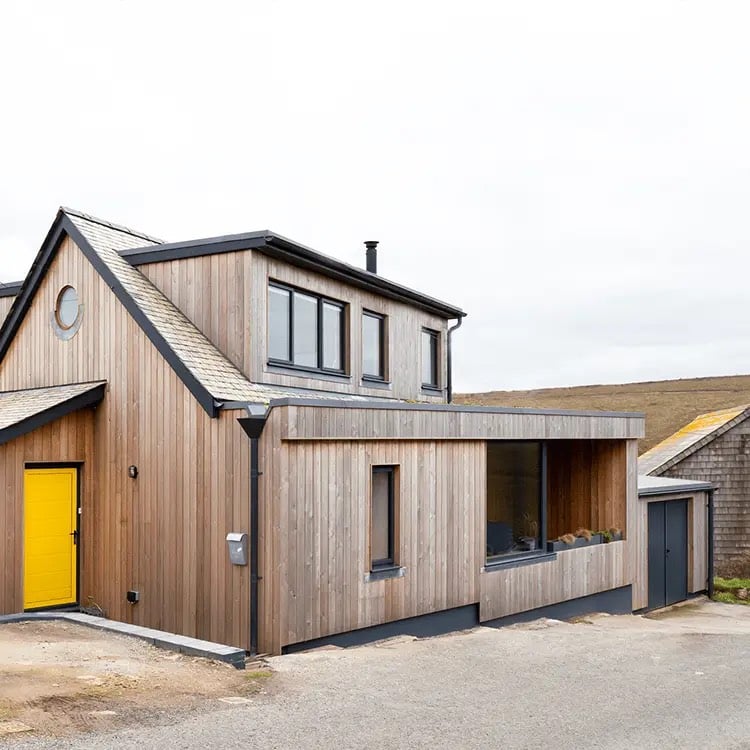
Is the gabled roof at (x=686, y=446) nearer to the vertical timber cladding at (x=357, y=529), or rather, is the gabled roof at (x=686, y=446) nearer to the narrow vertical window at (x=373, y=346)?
the vertical timber cladding at (x=357, y=529)

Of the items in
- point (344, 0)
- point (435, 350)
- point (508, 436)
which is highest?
point (344, 0)

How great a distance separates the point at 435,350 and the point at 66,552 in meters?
9.43

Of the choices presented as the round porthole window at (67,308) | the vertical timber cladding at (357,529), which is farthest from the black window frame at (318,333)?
the round porthole window at (67,308)

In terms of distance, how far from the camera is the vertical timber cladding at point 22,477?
39.3 ft

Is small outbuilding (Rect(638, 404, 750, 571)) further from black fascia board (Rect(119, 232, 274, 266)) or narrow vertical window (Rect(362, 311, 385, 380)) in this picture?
black fascia board (Rect(119, 232, 274, 266))

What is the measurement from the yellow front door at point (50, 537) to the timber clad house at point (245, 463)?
31 mm

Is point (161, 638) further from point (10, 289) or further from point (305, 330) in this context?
point (10, 289)

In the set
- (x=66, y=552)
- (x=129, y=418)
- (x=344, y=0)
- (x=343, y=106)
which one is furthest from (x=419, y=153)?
(x=66, y=552)

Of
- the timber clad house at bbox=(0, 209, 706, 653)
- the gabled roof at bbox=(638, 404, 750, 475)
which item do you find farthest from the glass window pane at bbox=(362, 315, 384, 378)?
the gabled roof at bbox=(638, 404, 750, 475)

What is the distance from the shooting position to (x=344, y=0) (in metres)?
12.2

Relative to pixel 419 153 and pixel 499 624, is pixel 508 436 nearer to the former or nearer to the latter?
pixel 499 624

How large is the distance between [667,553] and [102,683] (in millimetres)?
14642

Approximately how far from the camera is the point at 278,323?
13867 mm

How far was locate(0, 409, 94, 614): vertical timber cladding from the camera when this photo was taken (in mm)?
11969
